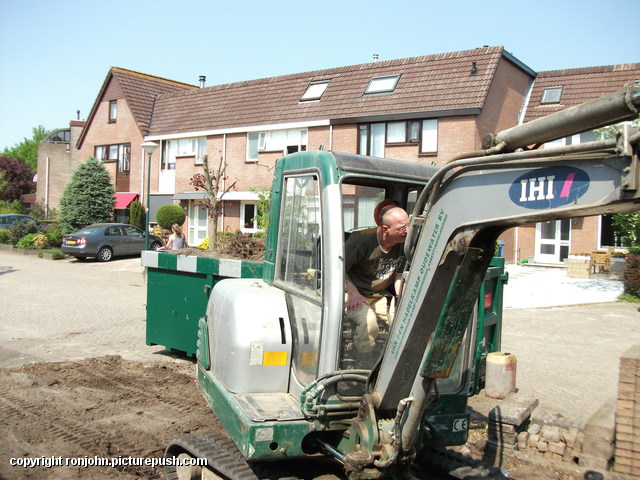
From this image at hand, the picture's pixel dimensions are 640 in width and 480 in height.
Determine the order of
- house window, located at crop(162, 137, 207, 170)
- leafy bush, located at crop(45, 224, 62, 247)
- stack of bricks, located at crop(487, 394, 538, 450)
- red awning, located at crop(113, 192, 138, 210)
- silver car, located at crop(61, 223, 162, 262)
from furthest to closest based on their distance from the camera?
red awning, located at crop(113, 192, 138, 210) → house window, located at crop(162, 137, 207, 170) → leafy bush, located at crop(45, 224, 62, 247) → silver car, located at crop(61, 223, 162, 262) → stack of bricks, located at crop(487, 394, 538, 450)

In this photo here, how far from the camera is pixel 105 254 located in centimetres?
2366

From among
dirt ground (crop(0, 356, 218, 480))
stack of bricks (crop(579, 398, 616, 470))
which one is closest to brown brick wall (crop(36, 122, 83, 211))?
dirt ground (crop(0, 356, 218, 480))

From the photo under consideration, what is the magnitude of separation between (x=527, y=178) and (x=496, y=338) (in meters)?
4.80

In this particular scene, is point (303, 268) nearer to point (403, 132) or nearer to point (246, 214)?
point (403, 132)

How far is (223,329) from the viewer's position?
430 cm

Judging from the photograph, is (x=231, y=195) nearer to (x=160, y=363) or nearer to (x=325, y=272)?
(x=160, y=363)

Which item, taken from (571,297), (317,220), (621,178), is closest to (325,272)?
(317,220)

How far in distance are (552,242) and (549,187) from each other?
22658 millimetres

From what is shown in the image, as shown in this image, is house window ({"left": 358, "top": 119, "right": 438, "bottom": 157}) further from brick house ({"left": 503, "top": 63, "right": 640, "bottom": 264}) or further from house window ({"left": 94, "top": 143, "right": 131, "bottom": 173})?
house window ({"left": 94, "top": 143, "right": 131, "bottom": 173})

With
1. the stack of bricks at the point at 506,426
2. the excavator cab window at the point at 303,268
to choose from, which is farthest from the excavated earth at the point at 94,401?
the excavator cab window at the point at 303,268

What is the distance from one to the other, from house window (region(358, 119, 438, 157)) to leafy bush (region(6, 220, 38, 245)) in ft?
53.1

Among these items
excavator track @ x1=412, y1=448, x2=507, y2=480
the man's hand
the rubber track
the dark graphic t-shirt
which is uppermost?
the dark graphic t-shirt

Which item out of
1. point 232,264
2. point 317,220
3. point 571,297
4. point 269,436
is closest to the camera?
point 269,436

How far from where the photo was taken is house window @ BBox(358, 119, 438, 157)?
74.4 ft
